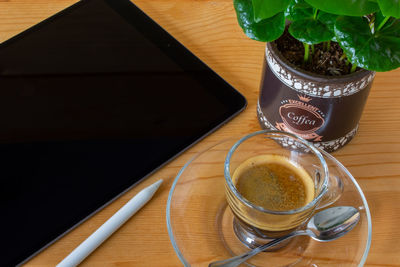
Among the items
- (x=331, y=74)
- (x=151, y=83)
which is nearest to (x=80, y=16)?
(x=151, y=83)

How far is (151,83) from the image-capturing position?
0.67 meters

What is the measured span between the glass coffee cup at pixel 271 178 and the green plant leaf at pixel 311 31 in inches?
4.5

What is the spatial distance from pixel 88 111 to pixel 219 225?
A: 0.23 m

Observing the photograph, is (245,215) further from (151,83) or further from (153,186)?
(151,83)

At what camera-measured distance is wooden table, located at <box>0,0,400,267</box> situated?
53 centimetres

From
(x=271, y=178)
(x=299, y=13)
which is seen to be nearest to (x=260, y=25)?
(x=299, y=13)

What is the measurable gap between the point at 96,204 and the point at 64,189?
0.15 feet

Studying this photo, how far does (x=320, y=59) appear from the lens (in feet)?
1.74

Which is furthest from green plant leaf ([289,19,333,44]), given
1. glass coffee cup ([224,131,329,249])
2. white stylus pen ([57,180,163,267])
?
white stylus pen ([57,180,163,267])

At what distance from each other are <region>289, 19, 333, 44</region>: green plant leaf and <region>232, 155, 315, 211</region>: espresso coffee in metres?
0.15

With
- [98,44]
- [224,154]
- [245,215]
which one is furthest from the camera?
[98,44]

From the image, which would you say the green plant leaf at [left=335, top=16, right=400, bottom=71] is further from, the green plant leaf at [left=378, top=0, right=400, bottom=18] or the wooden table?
the wooden table

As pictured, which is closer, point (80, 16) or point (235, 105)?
point (235, 105)

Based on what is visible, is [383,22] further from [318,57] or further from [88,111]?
[88,111]
